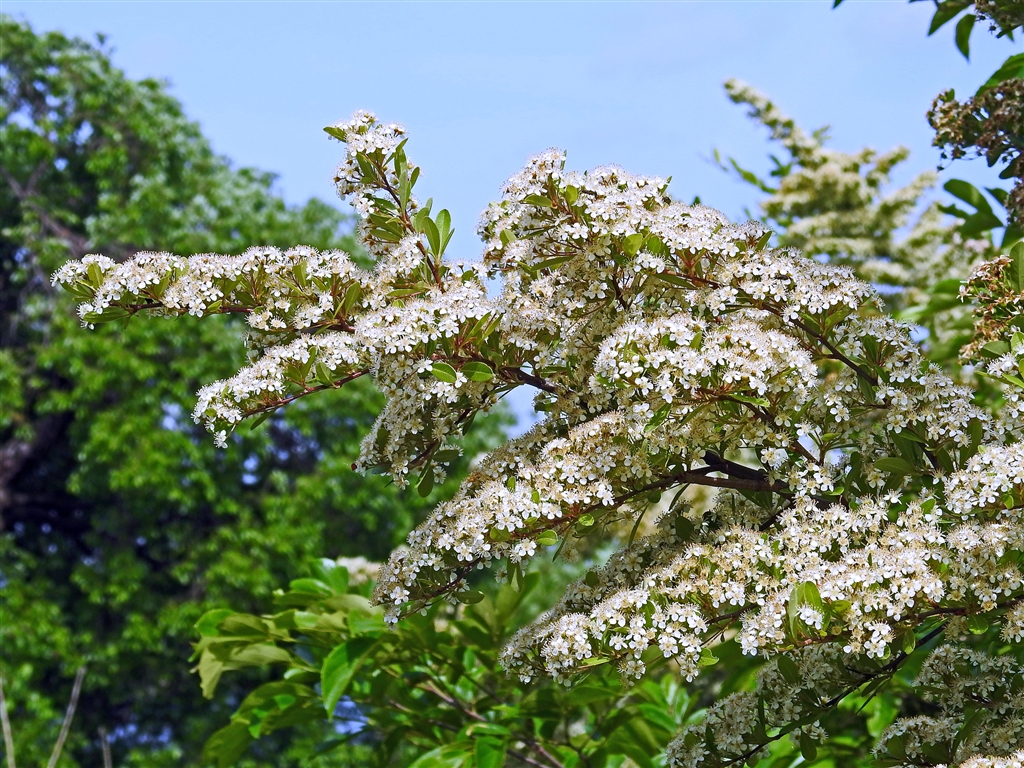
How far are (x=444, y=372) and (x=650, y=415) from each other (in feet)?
1.34

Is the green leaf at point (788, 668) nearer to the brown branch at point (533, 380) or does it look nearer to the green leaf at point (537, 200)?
the brown branch at point (533, 380)

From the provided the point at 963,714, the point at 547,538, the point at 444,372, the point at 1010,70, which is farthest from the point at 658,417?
the point at 1010,70

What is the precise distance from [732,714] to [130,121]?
19191mm

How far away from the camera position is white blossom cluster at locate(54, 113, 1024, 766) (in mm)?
2002

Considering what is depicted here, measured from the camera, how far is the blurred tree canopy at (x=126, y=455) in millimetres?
16984

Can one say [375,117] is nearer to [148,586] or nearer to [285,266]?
[285,266]

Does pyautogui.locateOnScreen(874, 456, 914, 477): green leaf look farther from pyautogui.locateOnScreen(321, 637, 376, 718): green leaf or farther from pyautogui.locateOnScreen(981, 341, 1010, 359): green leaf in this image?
pyautogui.locateOnScreen(321, 637, 376, 718): green leaf

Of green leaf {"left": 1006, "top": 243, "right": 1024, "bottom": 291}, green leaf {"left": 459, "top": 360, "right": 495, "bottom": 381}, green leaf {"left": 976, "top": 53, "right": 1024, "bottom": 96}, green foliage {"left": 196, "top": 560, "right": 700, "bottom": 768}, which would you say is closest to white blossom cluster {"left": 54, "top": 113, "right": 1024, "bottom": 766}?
green leaf {"left": 459, "top": 360, "right": 495, "bottom": 381}

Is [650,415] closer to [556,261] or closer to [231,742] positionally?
[556,261]

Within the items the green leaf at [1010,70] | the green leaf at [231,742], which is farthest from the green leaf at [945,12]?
the green leaf at [231,742]

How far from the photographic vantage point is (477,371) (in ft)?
7.39

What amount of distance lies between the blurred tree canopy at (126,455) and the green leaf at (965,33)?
14.9 metres

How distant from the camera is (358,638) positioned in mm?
3102

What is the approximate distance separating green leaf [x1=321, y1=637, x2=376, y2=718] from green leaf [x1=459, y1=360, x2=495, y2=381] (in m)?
1.05
